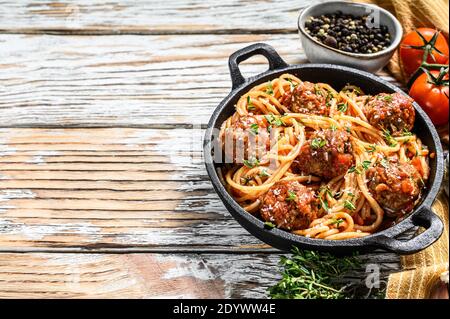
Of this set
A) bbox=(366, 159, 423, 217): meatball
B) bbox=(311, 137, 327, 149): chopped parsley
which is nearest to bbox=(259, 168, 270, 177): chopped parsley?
bbox=(311, 137, 327, 149): chopped parsley

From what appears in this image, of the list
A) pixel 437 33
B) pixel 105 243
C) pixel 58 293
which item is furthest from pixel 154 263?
pixel 437 33

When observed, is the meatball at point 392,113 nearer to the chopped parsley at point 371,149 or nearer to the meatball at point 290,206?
the chopped parsley at point 371,149

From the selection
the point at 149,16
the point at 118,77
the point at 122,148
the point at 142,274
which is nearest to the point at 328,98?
the point at 122,148

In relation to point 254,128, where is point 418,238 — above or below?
below

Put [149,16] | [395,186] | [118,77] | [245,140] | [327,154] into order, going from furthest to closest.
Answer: [149,16] → [118,77] → [245,140] → [327,154] → [395,186]

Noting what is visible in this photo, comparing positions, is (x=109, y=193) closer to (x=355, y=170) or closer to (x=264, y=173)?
(x=264, y=173)
